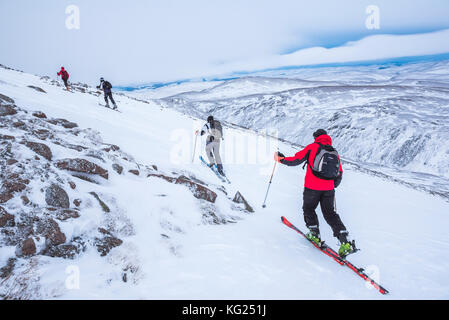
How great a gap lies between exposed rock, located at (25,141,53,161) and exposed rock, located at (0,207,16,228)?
7.64ft

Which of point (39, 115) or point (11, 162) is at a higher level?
point (39, 115)

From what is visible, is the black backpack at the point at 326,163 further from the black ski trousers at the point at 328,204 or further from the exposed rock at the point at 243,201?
the exposed rock at the point at 243,201

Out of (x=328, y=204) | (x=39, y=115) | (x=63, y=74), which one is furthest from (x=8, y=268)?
(x=63, y=74)

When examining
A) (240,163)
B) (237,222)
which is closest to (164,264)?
(237,222)

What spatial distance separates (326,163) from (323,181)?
49 cm

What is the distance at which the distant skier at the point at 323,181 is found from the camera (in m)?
5.11

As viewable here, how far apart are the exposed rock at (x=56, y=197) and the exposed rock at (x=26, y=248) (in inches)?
38.3

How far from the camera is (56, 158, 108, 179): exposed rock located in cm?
565

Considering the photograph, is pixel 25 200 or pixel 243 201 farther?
pixel 243 201

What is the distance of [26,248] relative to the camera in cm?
350

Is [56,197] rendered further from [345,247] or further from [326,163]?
[345,247]

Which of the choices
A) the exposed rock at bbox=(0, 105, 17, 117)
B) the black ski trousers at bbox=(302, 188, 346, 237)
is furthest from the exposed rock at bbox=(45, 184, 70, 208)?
the black ski trousers at bbox=(302, 188, 346, 237)

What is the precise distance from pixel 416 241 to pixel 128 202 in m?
8.66

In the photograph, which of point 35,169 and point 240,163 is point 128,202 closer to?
point 35,169
